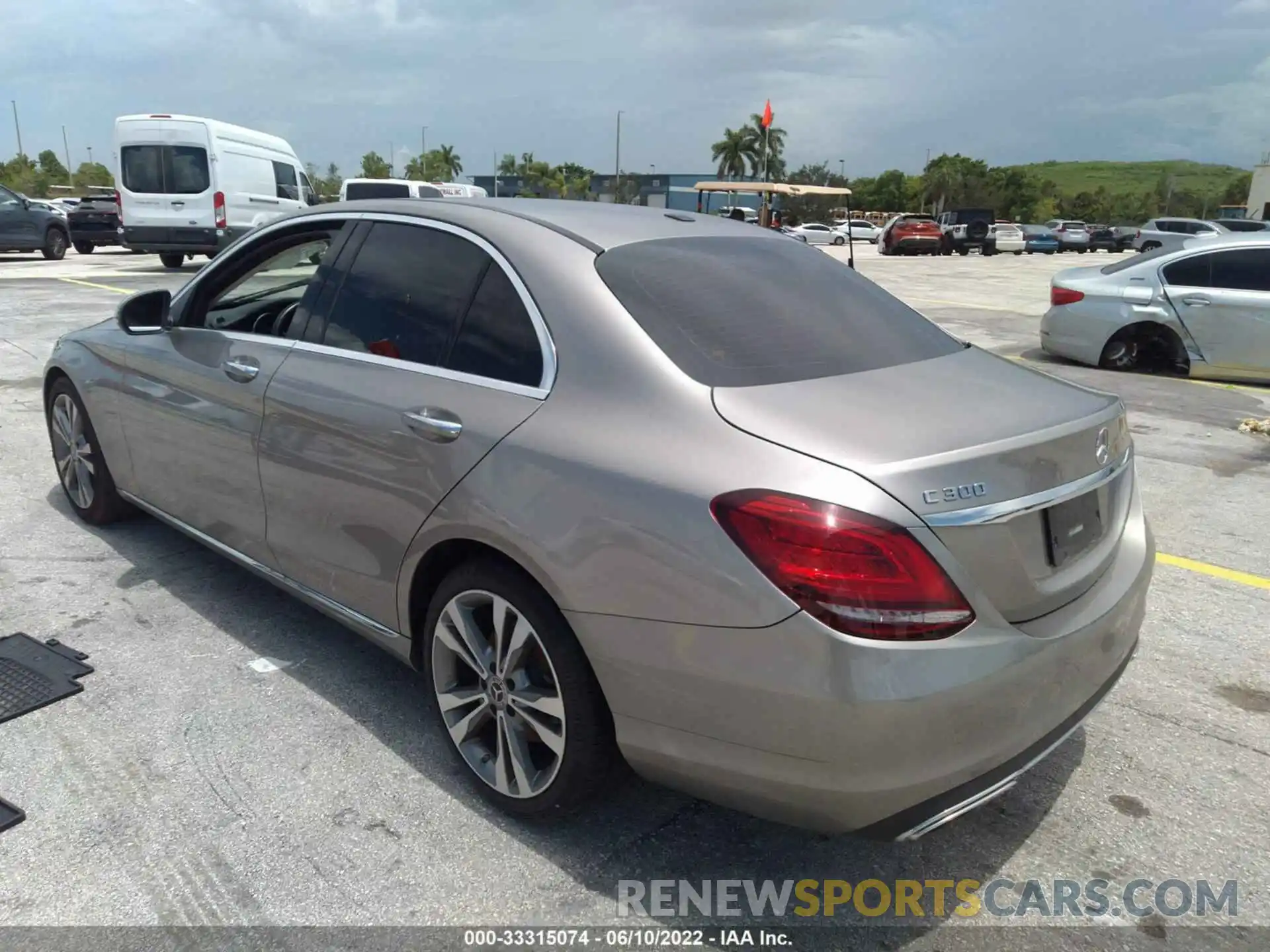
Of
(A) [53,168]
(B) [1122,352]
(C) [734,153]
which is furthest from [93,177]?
(B) [1122,352]

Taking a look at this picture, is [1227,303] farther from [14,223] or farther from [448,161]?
[448,161]

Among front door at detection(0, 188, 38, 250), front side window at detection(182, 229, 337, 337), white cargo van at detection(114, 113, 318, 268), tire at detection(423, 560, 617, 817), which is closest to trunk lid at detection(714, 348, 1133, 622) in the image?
tire at detection(423, 560, 617, 817)

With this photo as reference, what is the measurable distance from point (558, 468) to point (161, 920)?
1.41 metres

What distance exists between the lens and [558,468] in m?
2.33

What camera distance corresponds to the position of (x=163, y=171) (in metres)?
17.0

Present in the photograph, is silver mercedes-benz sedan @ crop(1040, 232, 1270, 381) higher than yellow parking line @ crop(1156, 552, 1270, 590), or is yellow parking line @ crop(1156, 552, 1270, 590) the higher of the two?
silver mercedes-benz sedan @ crop(1040, 232, 1270, 381)

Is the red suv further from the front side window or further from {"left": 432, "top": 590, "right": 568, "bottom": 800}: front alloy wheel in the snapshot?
{"left": 432, "top": 590, "right": 568, "bottom": 800}: front alloy wheel

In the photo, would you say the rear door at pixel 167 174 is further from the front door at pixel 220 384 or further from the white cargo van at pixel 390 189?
the front door at pixel 220 384

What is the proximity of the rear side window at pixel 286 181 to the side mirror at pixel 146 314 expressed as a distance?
16573 mm

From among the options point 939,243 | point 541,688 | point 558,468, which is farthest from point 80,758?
point 939,243

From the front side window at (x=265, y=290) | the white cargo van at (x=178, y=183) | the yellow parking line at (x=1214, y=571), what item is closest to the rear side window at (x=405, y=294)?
the front side window at (x=265, y=290)

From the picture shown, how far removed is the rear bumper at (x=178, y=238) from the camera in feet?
56.7

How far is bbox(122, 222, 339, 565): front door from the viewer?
3389 mm

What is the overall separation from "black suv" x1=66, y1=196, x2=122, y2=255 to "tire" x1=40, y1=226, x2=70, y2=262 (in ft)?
5.62
